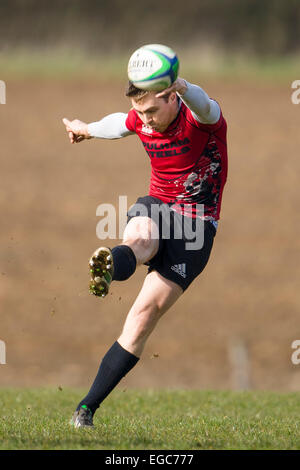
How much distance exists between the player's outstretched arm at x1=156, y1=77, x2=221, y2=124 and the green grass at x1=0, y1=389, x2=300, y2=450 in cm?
224

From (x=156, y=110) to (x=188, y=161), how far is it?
0.51 m

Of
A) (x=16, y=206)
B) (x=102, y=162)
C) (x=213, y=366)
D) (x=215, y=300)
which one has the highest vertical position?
(x=102, y=162)

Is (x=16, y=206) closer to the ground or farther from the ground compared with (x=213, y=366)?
farther from the ground

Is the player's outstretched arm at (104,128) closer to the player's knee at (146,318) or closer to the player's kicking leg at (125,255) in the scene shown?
the player's kicking leg at (125,255)

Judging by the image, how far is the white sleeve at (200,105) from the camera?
6.30 metres

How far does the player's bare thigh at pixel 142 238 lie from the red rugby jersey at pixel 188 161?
1.10ft

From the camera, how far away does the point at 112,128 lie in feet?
23.9
